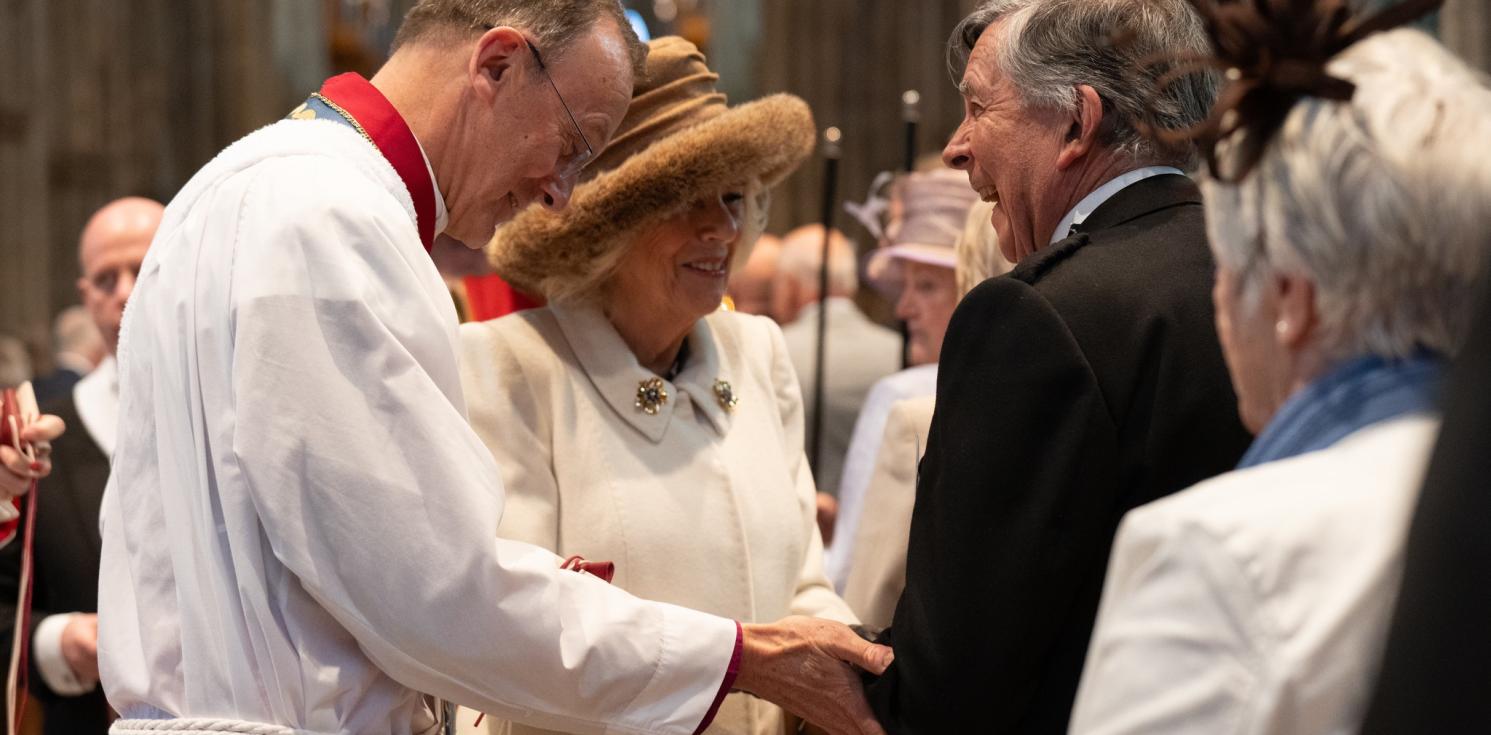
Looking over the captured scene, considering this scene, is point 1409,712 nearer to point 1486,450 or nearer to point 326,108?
point 1486,450

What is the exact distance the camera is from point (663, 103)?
2.88 meters

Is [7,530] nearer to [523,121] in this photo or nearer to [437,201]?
[437,201]

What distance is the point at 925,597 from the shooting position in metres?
1.98

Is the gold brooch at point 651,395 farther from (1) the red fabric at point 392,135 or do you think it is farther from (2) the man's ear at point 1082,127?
(2) the man's ear at point 1082,127

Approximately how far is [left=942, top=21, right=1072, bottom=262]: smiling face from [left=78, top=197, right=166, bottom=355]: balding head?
8.45 feet

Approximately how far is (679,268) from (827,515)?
5.73ft

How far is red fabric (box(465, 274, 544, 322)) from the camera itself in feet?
14.3

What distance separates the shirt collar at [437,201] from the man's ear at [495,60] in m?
0.11

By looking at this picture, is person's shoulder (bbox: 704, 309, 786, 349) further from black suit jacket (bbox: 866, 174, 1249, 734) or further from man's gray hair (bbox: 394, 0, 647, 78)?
black suit jacket (bbox: 866, 174, 1249, 734)

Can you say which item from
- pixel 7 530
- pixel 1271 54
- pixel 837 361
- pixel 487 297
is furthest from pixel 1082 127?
pixel 837 361

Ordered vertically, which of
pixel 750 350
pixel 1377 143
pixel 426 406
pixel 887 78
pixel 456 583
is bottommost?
pixel 887 78

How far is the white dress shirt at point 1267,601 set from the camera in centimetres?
129

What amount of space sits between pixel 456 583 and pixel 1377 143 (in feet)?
3.72

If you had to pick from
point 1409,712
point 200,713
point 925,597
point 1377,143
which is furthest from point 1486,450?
point 200,713
